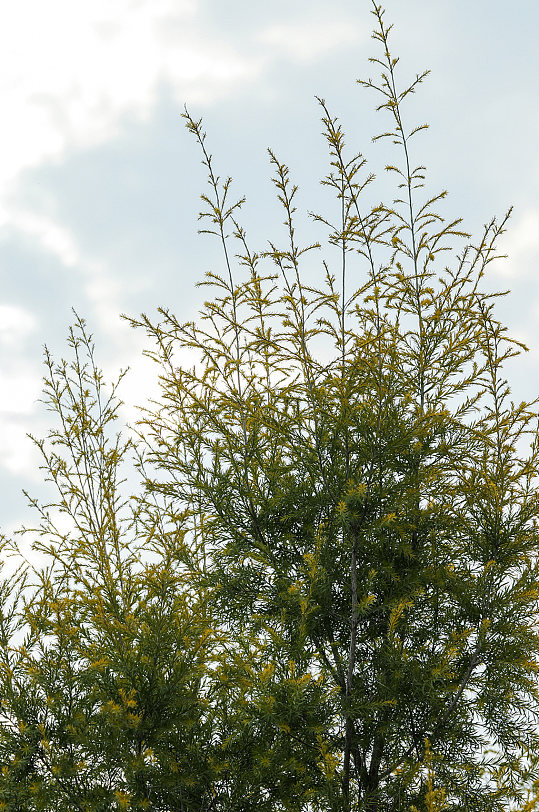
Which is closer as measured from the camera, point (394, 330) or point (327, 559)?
point (327, 559)

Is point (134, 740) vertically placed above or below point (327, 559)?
below

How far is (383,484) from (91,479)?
2.87 meters

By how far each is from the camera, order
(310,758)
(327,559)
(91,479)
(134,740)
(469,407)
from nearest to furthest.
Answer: (134,740) < (310,758) < (327,559) < (469,407) < (91,479)

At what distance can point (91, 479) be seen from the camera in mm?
7426

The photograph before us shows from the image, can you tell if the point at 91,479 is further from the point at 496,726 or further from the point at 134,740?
the point at 496,726

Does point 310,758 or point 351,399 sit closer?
point 310,758

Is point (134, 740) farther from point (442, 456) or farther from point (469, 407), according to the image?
point (469, 407)

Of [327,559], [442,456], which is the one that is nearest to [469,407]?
[442,456]

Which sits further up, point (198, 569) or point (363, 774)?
point (198, 569)

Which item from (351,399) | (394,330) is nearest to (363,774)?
(351,399)

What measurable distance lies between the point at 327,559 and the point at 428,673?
1208 mm

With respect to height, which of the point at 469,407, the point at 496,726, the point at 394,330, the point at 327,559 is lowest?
the point at 496,726

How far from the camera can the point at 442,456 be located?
6.82 meters

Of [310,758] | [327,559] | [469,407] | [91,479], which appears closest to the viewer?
[310,758]
